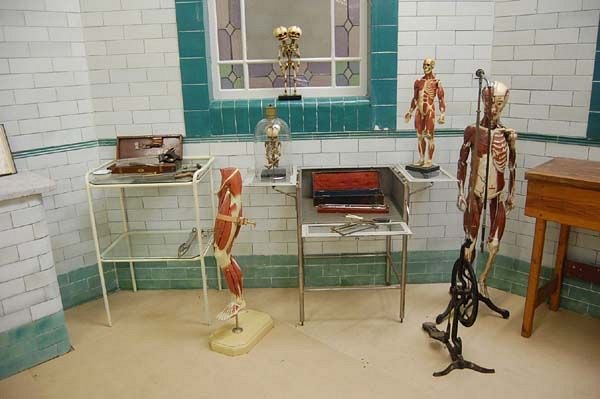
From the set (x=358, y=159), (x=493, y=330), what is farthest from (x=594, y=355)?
(x=358, y=159)

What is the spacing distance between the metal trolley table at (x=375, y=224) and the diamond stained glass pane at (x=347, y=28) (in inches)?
37.4

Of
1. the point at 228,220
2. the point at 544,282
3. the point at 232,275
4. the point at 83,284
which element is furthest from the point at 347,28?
the point at 83,284

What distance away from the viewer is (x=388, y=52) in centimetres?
385

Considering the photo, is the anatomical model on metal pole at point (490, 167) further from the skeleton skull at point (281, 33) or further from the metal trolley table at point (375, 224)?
the skeleton skull at point (281, 33)

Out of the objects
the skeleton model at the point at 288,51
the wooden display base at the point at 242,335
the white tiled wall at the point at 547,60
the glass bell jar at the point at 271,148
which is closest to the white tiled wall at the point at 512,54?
the white tiled wall at the point at 547,60

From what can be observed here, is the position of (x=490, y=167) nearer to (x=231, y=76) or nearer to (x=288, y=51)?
(x=288, y=51)

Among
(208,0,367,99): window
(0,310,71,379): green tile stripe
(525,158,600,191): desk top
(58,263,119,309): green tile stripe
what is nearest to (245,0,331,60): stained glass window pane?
(208,0,367,99): window

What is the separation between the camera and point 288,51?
153 inches

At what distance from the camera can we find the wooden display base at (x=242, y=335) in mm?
3387

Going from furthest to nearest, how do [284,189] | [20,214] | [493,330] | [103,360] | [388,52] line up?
[284,189], [388,52], [493,330], [103,360], [20,214]

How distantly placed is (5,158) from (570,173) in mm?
3698

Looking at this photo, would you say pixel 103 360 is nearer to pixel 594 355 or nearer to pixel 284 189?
pixel 284 189

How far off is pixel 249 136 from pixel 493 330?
231 cm

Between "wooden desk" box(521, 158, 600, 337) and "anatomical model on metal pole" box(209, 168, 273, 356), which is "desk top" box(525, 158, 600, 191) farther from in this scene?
"anatomical model on metal pole" box(209, 168, 273, 356)
